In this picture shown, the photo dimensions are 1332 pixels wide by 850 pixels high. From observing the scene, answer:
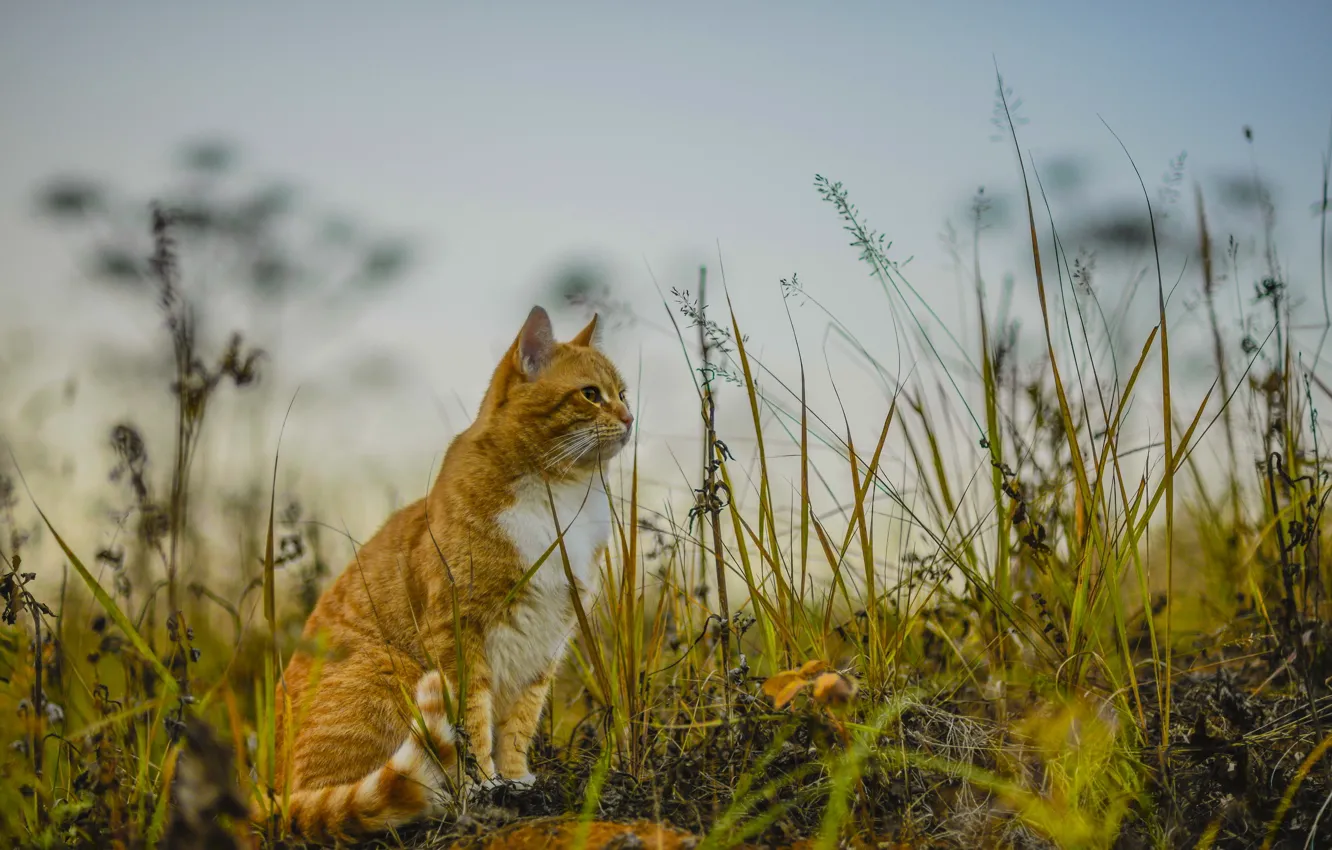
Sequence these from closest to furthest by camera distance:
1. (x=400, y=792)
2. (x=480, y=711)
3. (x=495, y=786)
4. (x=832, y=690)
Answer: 1. (x=832, y=690)
2. (x=400, y=792)
3. (x=495, y=786)
4. (x=480, y=711)

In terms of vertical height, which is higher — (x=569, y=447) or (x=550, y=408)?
(x=550, y=408)

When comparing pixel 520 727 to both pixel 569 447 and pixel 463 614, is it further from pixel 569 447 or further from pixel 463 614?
pixel 569 447

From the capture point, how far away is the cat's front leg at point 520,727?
2.80 m

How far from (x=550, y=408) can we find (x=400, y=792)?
4.86ft

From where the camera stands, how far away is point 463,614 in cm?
279

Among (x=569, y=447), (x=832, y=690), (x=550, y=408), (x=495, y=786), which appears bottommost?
(x=495, y=786)

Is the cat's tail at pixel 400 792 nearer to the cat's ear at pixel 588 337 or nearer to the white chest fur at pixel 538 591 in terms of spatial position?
the white chest fur at pixel 538 591

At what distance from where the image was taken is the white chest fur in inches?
112

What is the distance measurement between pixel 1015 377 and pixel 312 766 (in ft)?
8.54

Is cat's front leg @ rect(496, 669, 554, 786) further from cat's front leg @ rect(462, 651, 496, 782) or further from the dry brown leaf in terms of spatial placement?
the dry brown leaf

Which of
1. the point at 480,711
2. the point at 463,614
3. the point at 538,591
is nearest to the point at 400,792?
the point at 480,711

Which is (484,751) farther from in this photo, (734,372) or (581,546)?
(734,372)

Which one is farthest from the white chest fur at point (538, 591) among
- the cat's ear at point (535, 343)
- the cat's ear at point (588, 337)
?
the cat's ear at point (588, 337)

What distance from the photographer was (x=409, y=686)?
2689 mm
